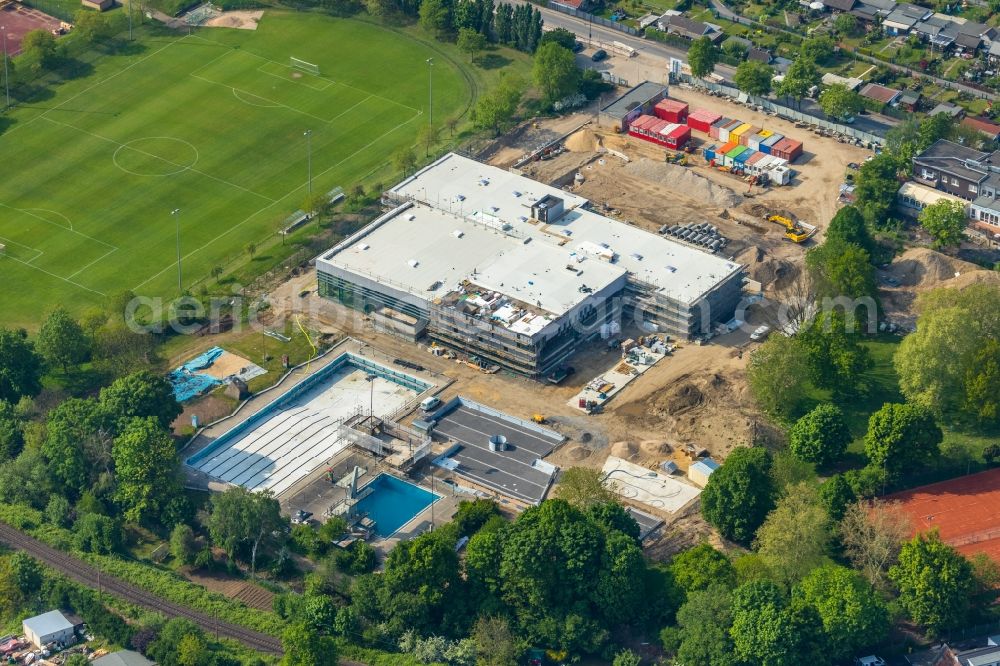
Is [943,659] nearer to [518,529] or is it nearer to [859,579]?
[859,579]

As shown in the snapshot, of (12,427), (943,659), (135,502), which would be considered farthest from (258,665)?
(943,659)

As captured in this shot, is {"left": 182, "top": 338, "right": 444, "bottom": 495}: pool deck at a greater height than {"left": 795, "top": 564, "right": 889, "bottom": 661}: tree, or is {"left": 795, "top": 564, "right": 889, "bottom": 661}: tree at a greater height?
{"left": 795, "top": 564, "right": 889, "bottom": 661}: tree

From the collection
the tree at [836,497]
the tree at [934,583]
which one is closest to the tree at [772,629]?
the tree at [934,583]

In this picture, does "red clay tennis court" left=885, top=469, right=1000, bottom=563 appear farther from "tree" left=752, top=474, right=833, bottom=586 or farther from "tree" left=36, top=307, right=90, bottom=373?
"tree" left=36, top=307, right=90, bottom=373

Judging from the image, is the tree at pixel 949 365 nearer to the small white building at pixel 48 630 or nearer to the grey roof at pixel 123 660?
the grey roof at pixel 123 660

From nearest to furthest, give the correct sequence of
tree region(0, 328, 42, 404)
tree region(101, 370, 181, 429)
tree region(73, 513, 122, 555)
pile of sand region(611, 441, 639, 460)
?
tree region(73, 513, 122, 555)
tree region(101, 370, 181, 429)
pile of sand region(611, 441, 639, 460)
tree region(0, 328, 42, 404)

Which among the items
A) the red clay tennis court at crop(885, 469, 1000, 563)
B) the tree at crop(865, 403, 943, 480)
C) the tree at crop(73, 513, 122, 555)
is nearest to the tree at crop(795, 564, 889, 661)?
the red clay tennis court at crop(885, 469, 1000, 563)

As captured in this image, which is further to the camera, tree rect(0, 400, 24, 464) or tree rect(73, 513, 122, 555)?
tree rect(0, 400, 24, 464)
